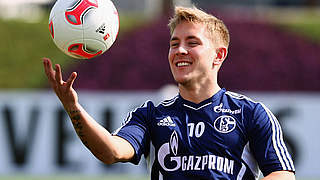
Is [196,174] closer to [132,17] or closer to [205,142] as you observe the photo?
[205,142]

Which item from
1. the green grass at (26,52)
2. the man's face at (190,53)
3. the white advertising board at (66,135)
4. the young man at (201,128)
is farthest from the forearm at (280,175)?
the green grass at (26,52)

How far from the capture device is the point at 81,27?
501 cm

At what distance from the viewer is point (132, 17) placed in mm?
18531

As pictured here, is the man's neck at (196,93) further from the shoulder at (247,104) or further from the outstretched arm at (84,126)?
the outstretched arm at (84,126)

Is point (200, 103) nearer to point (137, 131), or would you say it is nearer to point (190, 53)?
point (190, 53)

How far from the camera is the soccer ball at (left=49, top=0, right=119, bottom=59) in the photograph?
5008 millimetres

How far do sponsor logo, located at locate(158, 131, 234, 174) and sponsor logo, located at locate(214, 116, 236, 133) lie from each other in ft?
0.67

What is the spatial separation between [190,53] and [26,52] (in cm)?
1323

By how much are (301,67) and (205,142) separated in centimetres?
1294

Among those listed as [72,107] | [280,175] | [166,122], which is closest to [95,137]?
[72,107]

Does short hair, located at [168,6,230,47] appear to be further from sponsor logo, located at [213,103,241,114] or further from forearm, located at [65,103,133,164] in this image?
forearm, located at [65,103,133,164]

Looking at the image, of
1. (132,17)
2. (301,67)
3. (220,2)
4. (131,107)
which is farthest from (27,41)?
(220,2)

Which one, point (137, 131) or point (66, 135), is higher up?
point (137, 131)

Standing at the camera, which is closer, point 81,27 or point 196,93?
point 81,27
